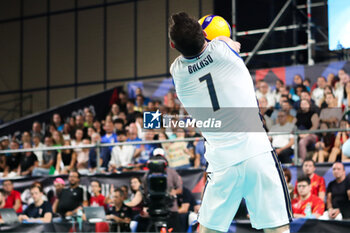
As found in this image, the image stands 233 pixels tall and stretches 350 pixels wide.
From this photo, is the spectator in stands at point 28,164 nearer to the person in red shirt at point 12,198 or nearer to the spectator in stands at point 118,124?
the person in red shirt at point 12,198

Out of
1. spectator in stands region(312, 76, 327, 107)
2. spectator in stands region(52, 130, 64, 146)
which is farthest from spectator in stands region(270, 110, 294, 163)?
spectator in stands region(52, 130, 64, 146)

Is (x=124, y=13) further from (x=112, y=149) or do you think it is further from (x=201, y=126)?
(x=201, y=126)

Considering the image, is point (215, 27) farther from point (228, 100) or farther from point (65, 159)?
point (65, 159)

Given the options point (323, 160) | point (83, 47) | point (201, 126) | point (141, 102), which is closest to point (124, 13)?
point (83, 47)

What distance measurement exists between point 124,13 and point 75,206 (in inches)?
494

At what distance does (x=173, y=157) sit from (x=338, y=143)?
3.22m

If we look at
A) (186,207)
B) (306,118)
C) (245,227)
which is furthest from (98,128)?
(245,227)

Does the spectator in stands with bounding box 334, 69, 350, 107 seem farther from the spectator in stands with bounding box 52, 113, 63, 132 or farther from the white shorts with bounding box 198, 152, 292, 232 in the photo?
the spectator in stands with bounding box 52, 113, 63, 132

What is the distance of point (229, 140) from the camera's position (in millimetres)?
4113

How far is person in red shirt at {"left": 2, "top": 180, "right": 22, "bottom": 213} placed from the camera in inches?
453

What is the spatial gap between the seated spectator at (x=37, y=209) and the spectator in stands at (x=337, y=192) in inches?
212

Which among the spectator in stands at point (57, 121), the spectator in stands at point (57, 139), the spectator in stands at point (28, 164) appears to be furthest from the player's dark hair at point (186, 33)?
the spectator in stands at point (57, 121)

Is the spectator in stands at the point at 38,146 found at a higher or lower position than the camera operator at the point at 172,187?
higher

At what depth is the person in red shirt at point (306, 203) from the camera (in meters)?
8.80
